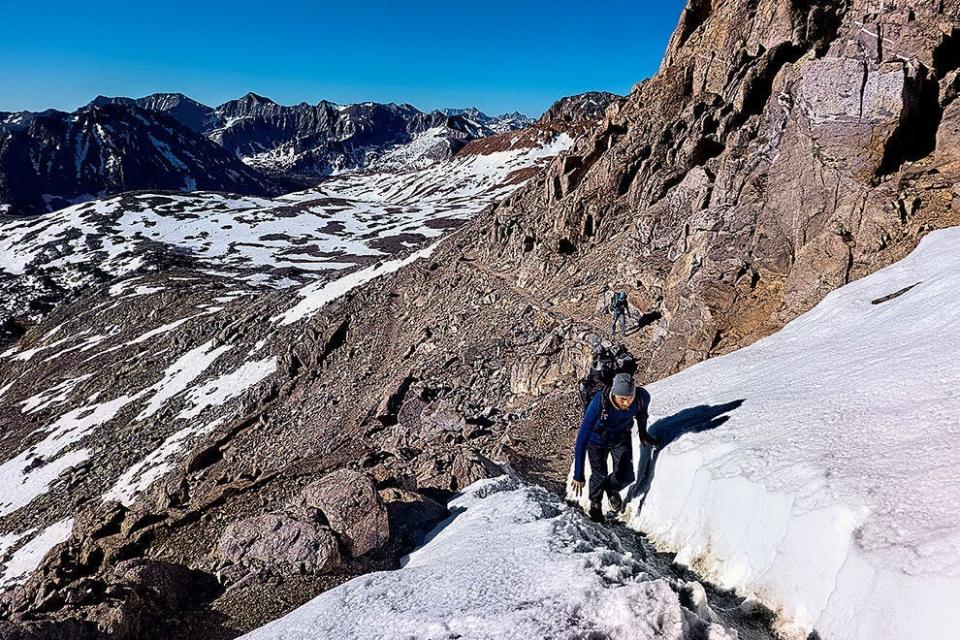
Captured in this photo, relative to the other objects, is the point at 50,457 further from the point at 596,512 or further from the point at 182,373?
the point at 596,512

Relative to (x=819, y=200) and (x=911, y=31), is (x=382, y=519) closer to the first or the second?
(x=819, y=200)

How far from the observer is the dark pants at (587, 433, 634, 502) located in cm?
899

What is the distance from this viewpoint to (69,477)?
3475cm

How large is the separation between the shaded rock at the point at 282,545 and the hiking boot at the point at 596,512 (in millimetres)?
4220

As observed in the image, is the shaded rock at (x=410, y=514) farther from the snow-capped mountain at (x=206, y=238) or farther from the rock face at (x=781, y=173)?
the snow-capped mountain at (x=206, y=238)

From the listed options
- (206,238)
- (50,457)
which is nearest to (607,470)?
(50,457)

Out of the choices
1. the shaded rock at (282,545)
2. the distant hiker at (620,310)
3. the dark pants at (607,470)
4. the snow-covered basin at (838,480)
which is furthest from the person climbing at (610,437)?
the distant hiker at (620,310)

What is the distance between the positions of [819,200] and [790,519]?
1450 cm

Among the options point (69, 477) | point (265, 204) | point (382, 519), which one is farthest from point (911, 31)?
point (265, 204)

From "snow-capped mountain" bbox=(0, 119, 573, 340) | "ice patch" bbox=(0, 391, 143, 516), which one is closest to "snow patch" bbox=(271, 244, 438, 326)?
"ice patch" bbox=(0, 391, 143, 516)

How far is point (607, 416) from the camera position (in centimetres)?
870

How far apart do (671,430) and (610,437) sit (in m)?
1.48

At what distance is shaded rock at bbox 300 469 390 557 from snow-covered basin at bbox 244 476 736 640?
97 centimetres

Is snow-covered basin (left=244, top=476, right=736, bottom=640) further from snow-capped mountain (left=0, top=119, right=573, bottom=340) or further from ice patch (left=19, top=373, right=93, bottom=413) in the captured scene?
snow-capped mountain (left=0, top=119, right=573, bottom=340)
